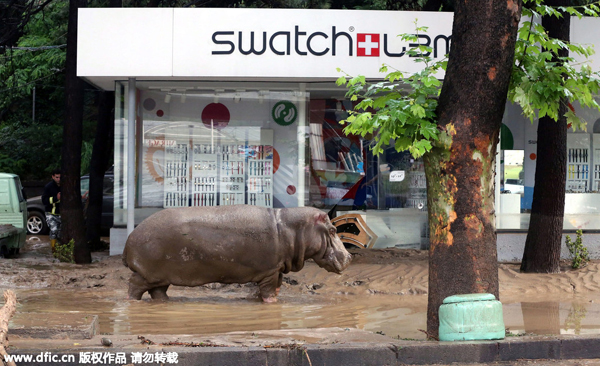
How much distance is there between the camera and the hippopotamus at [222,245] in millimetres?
8273

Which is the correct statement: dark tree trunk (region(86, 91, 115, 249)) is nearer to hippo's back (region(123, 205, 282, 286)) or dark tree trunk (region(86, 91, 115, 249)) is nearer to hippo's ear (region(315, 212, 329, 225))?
hippo's back (region(123, 205, 282, 286))

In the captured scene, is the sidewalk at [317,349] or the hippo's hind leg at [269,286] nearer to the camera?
the sidewalk at [317,349]

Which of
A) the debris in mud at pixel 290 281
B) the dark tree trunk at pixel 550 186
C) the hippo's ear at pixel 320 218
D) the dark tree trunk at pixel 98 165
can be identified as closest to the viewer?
the hippo's ear at pixel 320 218

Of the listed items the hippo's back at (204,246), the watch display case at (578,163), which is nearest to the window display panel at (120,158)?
the hippo's back at (204,246)

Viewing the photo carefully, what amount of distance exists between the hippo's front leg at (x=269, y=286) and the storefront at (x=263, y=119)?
13.9 feet

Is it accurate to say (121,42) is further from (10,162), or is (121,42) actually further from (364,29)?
(10,162)

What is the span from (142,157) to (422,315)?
6.82 m

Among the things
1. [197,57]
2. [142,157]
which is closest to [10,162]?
[142,157]

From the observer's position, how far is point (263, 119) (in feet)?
Answer: 42.7

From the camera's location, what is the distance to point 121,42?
11289 millimetres

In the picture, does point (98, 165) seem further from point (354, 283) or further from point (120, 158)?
point (354, 283)

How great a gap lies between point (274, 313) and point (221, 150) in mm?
5699

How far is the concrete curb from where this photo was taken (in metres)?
5.22

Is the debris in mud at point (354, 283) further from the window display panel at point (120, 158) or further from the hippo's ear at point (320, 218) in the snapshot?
the window display panel at point (120, 158)
